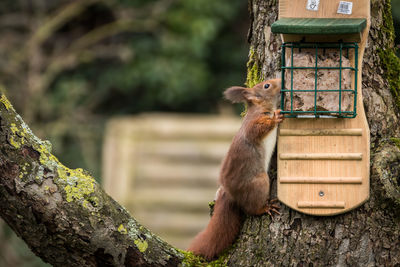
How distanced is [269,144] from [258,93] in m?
0.24

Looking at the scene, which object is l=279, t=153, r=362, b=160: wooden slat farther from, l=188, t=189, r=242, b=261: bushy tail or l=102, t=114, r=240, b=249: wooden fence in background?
l=102, t=114, r=240, b=249: wooden fence in background

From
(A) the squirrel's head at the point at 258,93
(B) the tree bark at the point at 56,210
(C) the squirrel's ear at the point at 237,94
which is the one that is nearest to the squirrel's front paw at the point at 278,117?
(A) the squirrel's head at the point at 258,93

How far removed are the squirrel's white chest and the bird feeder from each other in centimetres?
6

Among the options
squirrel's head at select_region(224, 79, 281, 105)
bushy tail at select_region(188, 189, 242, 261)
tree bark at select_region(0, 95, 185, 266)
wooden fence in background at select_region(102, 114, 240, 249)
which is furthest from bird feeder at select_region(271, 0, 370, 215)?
wooden fence in background at select_region(102, 114, 240, 249)

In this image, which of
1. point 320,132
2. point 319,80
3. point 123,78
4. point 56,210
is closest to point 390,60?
point 319,80

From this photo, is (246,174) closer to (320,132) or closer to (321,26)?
(320,132)

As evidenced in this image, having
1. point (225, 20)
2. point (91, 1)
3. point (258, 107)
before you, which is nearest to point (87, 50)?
point (91, 1)

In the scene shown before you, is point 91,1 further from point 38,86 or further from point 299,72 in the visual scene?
point 299,72

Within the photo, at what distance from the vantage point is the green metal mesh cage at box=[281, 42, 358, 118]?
2320mm

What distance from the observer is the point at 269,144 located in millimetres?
2484

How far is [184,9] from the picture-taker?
31.4ft

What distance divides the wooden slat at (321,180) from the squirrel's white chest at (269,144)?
0.15 m

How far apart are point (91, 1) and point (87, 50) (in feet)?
2.44

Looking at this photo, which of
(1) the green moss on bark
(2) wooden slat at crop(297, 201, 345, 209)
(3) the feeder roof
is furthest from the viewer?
(1) the green moss on bark
